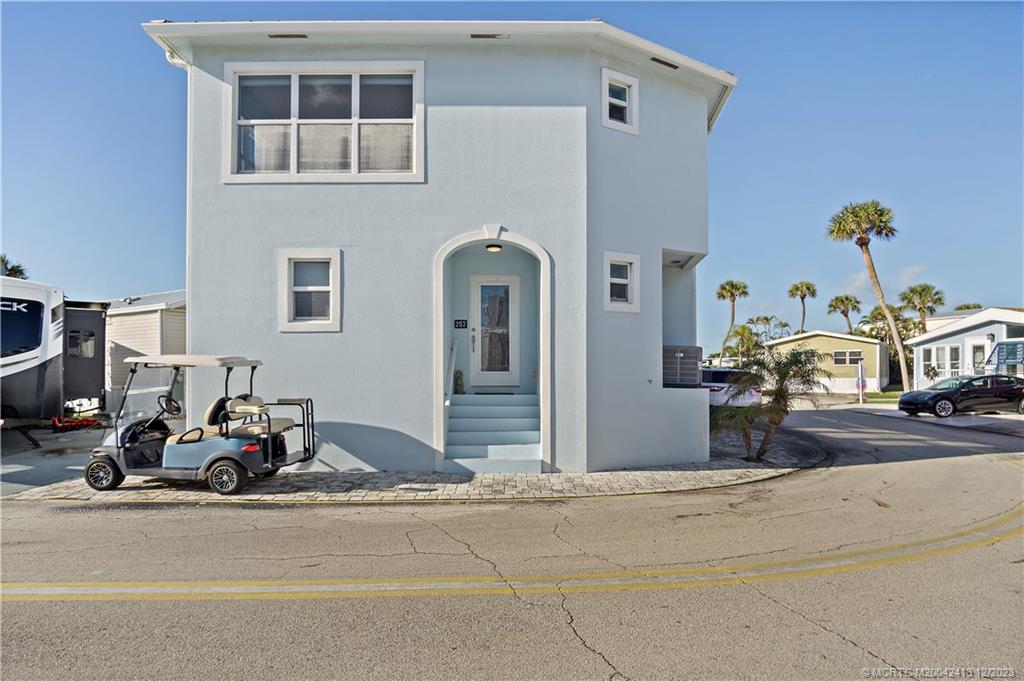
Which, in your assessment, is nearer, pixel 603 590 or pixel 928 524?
pixel 603 590

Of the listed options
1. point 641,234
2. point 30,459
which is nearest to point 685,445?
point 641,234

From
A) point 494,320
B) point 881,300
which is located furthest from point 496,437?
point 881,300

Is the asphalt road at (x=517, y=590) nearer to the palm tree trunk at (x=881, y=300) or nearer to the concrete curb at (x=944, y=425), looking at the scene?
the concrete curb at (x=944, y=425)

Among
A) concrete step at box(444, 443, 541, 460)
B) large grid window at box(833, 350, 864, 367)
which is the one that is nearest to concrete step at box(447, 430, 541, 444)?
concrete step at box(444, 443, 541, 460)

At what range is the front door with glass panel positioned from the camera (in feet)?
39.0

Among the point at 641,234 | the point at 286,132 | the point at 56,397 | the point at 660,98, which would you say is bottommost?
the point at 56,397

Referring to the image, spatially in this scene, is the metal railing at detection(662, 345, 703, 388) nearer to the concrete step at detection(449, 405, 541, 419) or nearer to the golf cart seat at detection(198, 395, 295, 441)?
the concrete step at detection(449, 405, 541, 419)

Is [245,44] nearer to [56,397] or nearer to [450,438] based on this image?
[450,438]

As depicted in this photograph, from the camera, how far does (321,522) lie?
268 inches

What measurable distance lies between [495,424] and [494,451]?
68 centimetres

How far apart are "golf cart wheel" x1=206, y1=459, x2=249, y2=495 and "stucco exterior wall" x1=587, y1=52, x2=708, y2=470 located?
18.1 ft

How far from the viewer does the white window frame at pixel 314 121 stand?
396 inches

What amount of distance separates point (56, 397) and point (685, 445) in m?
13.9

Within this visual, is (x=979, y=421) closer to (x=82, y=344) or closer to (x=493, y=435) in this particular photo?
(x=493, y=435)
